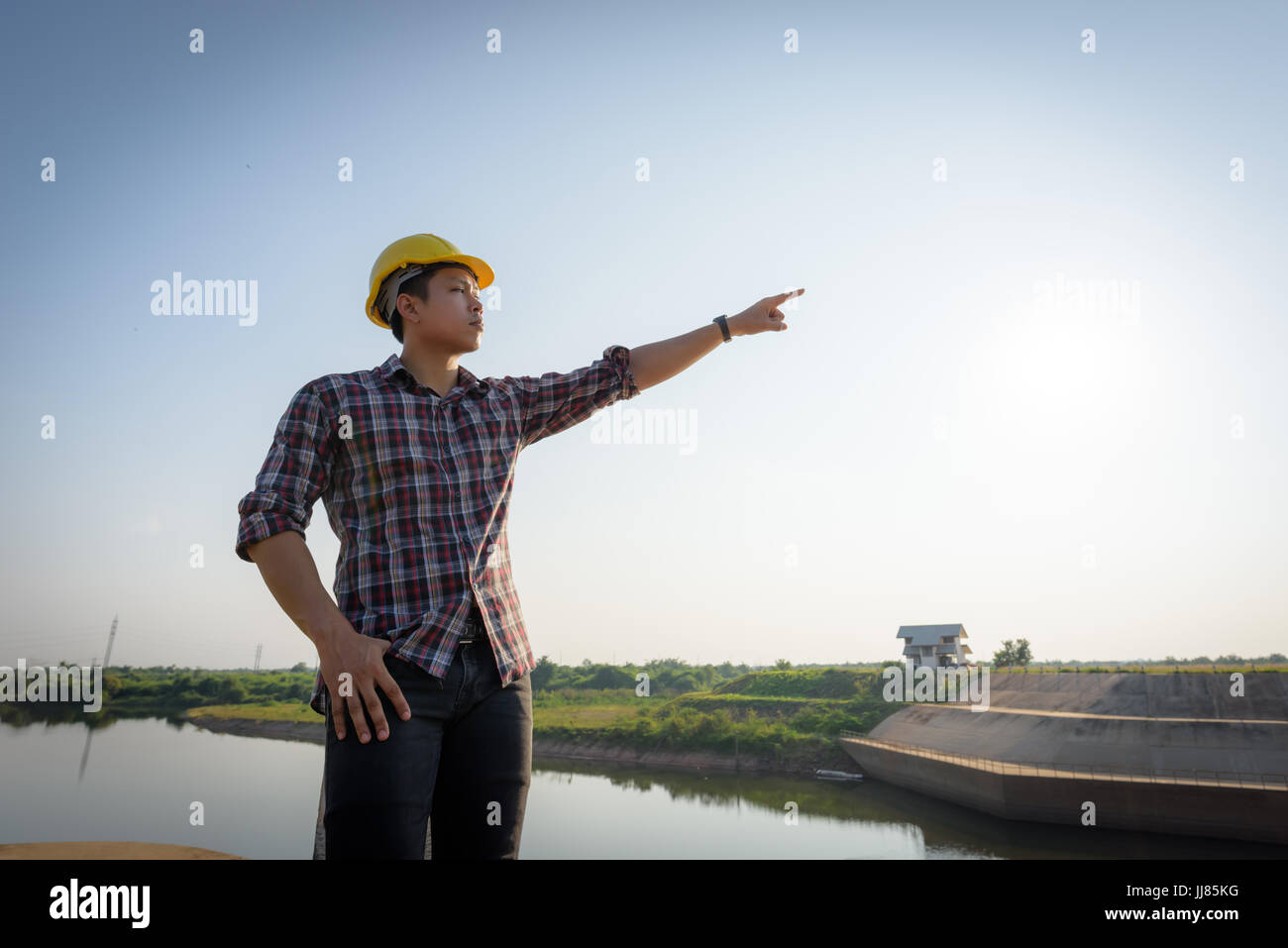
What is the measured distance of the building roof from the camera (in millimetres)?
32656

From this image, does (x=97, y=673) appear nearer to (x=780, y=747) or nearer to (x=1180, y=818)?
(x=780, y=747)

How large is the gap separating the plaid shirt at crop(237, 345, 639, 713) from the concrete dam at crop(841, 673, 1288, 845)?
20687 millimetres

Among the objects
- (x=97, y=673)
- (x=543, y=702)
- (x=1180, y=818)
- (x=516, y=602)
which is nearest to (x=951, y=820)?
(x=1180, y=818)

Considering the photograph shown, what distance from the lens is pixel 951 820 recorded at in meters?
19.5

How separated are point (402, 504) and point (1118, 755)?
23077 mm

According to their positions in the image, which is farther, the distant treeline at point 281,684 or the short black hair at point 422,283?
the distant treeline at point 281,684

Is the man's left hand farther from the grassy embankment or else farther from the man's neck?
the grassy embankment

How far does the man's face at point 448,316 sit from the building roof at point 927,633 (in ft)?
115

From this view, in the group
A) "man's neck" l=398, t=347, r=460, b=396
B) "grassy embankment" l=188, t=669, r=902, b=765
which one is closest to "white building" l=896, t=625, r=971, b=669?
"grassy embankment" l=188, t=669, r=902, b=765

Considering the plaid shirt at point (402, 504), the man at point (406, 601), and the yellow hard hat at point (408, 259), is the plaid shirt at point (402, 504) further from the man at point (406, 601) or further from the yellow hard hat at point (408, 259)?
the yellow hard hat at point (408, 259)

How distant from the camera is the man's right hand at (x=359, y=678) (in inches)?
42.9

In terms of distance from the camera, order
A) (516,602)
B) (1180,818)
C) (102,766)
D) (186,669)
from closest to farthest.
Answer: (516,602) < (1180,818) < (102,766) < (186,669)

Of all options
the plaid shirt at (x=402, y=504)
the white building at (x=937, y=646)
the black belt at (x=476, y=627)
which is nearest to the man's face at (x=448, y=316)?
the plaid shirt at (x=402, y=504)
